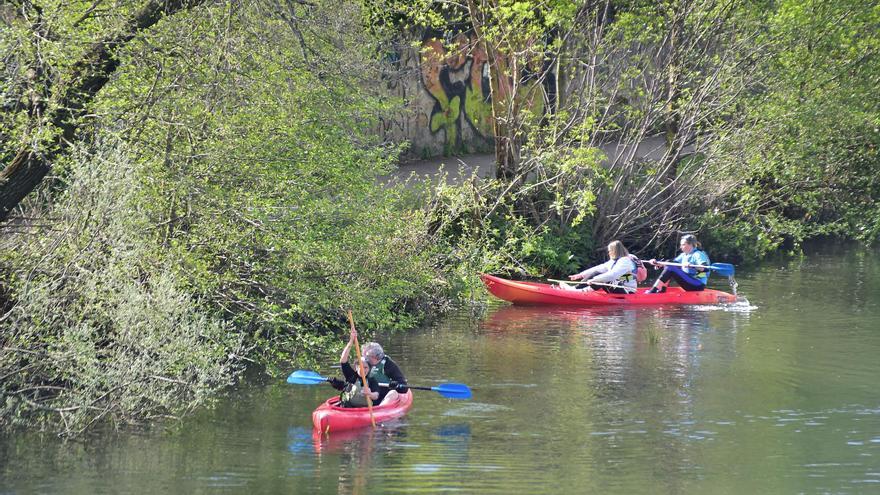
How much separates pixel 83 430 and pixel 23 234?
1962 mm

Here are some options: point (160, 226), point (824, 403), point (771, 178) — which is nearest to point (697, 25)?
point (771, 178)

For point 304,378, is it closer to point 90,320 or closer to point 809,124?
point 90,320

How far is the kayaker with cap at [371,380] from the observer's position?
513 inches

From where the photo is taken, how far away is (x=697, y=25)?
23016 millimetres

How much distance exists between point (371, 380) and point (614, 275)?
8.72 meters

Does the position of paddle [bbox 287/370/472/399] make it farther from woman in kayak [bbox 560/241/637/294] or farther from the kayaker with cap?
woman in kayak [bbox 560/241/637/294]

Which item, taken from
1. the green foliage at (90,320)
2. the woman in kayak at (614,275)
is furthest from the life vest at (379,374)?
the woman in kayak at (614,275)

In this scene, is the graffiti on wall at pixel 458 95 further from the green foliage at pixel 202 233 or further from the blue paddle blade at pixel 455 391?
the blue paddle blade at pixel 455 391

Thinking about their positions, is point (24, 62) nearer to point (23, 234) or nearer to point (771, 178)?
point (23, 234)

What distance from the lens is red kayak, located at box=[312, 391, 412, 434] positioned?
12430mm

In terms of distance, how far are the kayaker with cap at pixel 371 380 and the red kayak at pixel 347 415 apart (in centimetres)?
11

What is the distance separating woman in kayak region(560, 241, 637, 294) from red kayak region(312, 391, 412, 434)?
8588mm

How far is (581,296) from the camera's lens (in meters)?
21.2

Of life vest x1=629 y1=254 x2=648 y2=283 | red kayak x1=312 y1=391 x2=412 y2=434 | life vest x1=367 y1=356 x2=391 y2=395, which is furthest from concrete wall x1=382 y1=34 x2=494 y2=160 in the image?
red kayak x1=312 y1=391 x2=412 y2=434
